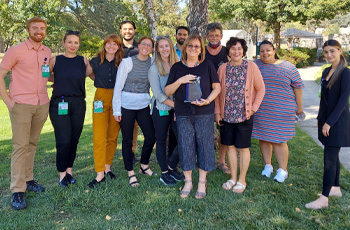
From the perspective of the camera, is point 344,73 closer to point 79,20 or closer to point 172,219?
point 172,219

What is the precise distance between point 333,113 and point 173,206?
6.75 ft

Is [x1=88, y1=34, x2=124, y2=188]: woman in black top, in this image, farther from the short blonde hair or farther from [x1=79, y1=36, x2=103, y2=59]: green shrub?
[x1=79, y1=36, x2=103, y2=59]: green shrub

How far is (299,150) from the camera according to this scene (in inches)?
226

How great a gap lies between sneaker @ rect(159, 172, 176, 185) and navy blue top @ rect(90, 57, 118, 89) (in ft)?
4.57

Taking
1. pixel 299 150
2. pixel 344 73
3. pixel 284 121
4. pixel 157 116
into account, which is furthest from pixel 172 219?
pixel 299 150

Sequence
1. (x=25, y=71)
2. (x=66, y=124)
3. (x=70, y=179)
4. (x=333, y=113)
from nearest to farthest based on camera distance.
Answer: (x=333, y=113)
(x=25, y=71)
(x=66, y=124)
(x=70, y=179)

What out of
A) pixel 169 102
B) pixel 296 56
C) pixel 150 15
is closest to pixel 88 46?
pixel 296 56

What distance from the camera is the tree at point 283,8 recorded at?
20.6 metres

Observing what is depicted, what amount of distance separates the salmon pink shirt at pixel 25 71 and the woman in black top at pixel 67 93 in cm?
20

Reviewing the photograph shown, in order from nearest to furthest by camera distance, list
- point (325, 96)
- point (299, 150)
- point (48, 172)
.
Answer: point (325, 96) < point (48, 172) < point (299, 150)

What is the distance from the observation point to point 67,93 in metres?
3.82

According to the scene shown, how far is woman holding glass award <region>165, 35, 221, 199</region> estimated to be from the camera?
3.52 metres

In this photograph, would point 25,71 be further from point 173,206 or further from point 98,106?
point 173,206

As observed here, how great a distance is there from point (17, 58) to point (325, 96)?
11.6ft
